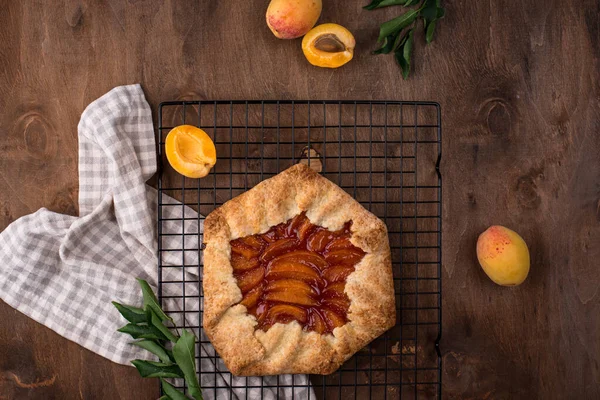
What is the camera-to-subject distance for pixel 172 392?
2561 mm

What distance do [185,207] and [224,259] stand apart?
422 mm

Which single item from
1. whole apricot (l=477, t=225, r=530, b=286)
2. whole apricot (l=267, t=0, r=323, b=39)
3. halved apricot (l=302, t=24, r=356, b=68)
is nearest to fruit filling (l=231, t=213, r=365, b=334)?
whole apricot (l=477, t=225, r=530, b=286)

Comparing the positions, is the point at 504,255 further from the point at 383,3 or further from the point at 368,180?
the point at 383,3

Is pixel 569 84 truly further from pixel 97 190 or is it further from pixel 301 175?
pixel 97 190

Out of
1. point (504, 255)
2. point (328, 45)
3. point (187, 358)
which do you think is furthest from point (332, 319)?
point (328, 45)

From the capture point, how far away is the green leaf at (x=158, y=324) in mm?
2541

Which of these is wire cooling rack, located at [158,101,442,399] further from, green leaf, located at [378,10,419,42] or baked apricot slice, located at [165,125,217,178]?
green leaf, located at [378,10,419,42]

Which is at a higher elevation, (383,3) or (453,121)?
(383,3)

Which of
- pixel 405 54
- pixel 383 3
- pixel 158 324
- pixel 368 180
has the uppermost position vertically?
pixel 383 3

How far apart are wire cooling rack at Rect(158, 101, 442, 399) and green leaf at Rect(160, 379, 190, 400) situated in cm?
37

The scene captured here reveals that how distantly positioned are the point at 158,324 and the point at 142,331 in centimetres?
9

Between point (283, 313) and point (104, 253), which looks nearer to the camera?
point (283, 313)

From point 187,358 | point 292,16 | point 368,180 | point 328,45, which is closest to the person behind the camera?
point 187,358

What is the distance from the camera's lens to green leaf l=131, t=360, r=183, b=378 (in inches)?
100
